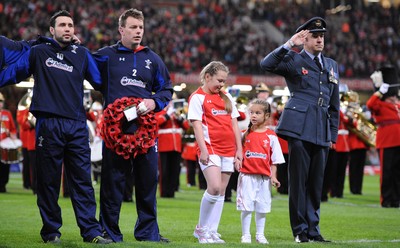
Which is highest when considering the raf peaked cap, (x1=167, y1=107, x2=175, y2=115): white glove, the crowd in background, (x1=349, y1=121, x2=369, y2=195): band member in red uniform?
the crowd in background

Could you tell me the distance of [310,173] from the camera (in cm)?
982

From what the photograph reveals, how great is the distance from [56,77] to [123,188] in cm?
133

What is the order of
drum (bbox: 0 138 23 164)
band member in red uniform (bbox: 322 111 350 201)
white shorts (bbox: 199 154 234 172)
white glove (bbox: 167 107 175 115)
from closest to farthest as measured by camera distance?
white shorts (bbox: 199 154 234 172), white glove (bbox: 167 107 175 115), drum (bbox: 0 138 23 164), band member in red uniform (bbox: 322 111 350 201)

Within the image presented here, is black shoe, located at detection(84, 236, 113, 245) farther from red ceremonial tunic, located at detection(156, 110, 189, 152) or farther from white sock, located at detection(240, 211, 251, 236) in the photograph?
red ceremonial tunic, located at detection(156, 110, 189, 152)

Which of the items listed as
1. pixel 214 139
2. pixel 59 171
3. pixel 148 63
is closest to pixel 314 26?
pixel 214 139

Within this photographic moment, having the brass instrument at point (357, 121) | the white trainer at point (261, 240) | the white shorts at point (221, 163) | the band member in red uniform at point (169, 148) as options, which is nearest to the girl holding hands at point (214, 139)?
the white shorts at point (221, 163)

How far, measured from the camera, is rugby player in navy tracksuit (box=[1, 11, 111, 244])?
875 centimetres

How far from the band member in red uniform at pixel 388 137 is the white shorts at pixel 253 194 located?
6608 millimetres

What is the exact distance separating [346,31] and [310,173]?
39313 mm

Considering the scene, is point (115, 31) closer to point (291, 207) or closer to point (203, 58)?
point (203, 58)

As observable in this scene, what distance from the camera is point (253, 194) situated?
32.5ft

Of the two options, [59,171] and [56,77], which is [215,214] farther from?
[56,77]

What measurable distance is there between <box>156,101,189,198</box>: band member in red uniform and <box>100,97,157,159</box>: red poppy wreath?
28.2 feet

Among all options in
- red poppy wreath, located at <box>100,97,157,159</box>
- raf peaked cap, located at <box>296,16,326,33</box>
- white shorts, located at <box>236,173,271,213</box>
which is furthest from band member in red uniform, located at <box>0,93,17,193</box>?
raf peaked cap, located at <box>296,16,326,33</box>
